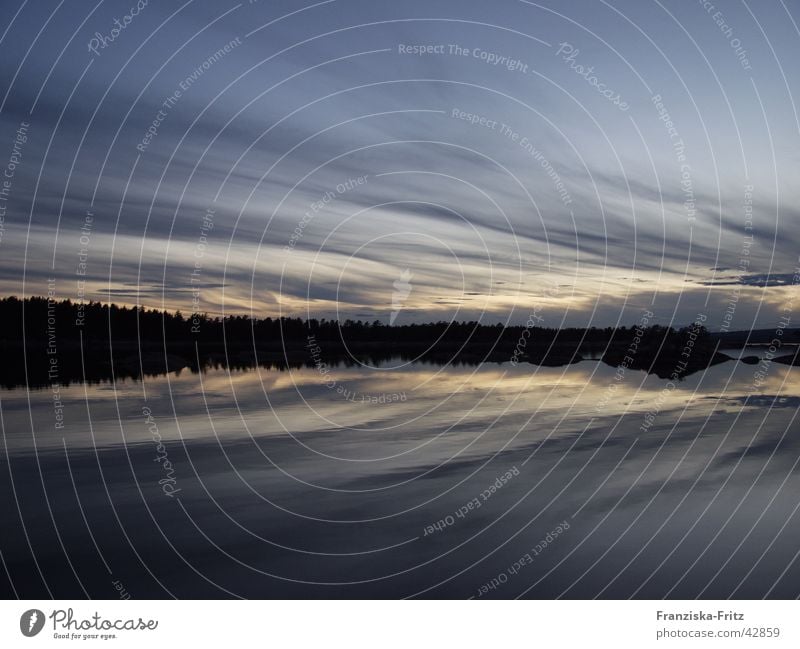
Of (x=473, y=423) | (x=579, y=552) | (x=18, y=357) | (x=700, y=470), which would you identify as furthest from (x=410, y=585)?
(x=18, y=357)

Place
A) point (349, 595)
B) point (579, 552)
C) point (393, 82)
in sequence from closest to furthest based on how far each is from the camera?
point (349, 595)
point (579, 552)
point (393, 82)

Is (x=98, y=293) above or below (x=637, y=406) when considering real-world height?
above

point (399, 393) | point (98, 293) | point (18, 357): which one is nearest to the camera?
point (98, 293)

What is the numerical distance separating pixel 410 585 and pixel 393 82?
15007 millimetres

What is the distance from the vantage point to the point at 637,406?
1161 inches

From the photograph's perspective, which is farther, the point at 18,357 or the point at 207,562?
the point at 18,357

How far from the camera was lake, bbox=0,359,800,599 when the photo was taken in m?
13.6

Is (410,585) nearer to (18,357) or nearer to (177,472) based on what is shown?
(177,472)

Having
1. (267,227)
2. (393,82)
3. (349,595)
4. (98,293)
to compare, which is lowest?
(349,595)

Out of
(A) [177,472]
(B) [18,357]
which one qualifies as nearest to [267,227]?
(A) [177,472]

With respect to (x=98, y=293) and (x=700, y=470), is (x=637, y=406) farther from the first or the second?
(x=98, y=293)

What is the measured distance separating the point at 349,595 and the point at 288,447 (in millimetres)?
8758

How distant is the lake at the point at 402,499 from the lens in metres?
13.6

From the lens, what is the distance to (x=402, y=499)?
17.3m
